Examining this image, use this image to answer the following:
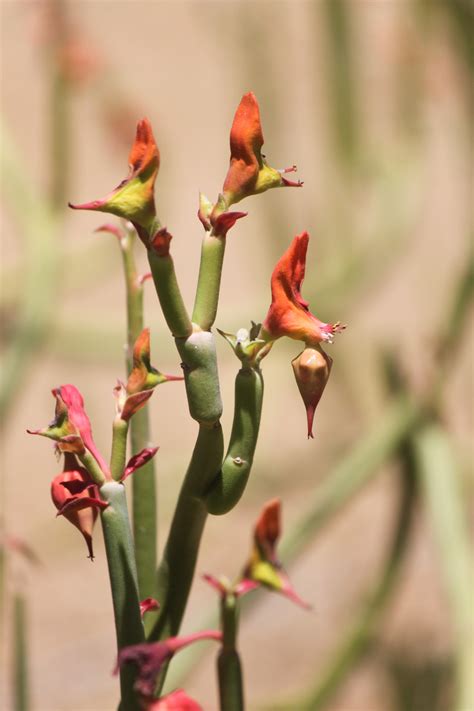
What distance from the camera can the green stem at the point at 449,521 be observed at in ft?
1.67

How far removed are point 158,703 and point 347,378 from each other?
0.75 metres

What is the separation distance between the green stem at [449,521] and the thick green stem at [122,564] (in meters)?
0.33

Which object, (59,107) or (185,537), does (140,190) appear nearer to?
(185,537)

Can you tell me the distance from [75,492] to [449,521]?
0.43 meters

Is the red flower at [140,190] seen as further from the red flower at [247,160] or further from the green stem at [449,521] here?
the green stem at [449,521]

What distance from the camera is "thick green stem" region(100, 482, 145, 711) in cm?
16

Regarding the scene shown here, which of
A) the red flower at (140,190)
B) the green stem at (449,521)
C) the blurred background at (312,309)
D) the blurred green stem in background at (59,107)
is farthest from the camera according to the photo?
the blurred green stem in background at (59,107)

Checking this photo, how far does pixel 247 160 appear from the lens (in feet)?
0.53

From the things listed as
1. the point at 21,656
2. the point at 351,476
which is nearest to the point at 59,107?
the point at 351,476

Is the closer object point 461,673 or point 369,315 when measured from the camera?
point 461,673

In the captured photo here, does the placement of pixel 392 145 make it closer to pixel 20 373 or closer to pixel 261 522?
pixel 20 373

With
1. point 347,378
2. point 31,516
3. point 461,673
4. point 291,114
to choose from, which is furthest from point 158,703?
point 291,114

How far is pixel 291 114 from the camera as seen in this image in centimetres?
118

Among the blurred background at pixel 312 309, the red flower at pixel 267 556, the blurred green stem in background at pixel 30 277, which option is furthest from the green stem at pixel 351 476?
the red flower at pixel 267 556
